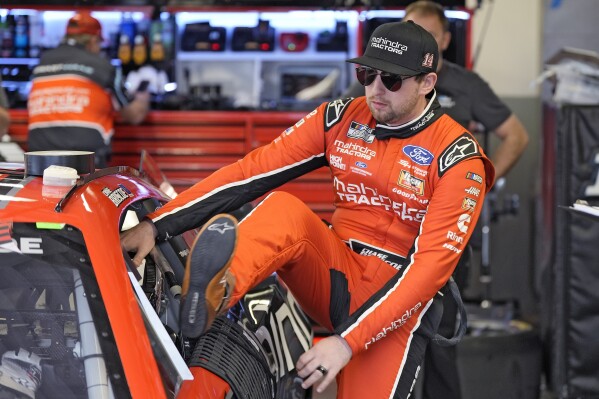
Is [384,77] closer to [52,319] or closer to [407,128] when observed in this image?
[407,128]

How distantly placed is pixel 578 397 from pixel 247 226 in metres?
2.87

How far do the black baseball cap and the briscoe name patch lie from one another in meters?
0.24

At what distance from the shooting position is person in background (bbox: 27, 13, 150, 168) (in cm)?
572

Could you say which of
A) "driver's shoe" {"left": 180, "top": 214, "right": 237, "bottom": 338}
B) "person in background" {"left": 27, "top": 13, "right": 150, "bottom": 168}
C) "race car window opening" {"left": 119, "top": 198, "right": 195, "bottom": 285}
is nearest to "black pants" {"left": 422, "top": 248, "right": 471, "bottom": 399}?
"race car window opening" {"left": 119, "top": 198, "right": 195, "bottom": 285}

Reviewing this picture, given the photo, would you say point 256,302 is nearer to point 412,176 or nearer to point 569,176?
point 412,176

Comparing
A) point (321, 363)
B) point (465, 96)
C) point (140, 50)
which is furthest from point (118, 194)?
point (140, 50)

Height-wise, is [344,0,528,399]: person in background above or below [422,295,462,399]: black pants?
above

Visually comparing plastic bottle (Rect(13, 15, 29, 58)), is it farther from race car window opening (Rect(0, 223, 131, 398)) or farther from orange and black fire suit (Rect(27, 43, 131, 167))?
race car window opening (Rect(0, 223, 131, 398))

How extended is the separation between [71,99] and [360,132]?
121 inches

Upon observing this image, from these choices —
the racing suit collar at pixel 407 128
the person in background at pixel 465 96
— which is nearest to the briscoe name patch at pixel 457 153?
the racing suit collar at pixel 407 128

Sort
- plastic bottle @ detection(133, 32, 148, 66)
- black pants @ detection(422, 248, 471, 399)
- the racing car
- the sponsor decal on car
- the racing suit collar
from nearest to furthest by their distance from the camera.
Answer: the racing car < the sponsor decal on car < the racing suit collar < black pants @ detection(422, 248, 471, 399) < plastic bottle @ detection(133, 32, 148, 66)

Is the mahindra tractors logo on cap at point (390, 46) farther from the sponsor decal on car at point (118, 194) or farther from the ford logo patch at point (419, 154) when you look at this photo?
the sponsor decal on car at point (118, 194)

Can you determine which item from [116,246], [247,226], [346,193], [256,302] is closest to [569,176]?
[346,193]

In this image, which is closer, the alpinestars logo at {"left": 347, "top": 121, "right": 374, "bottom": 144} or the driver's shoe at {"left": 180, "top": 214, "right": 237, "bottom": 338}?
the driver's shoe at {"left": 180, "top": 214, "right": 237, "bottom": 338}
